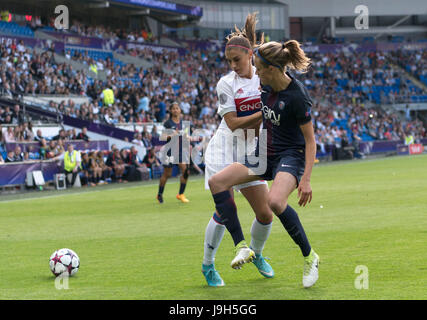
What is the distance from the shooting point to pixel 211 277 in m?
6.66

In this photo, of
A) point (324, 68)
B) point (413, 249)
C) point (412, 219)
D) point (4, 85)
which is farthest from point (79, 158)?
point (324, 68)

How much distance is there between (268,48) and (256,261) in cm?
223

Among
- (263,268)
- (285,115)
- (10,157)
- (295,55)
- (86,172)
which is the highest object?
(295,55)

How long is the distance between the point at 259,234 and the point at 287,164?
1.07 m

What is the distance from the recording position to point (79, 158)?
24.5 metres

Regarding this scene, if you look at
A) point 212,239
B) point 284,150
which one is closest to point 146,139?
point 212,239

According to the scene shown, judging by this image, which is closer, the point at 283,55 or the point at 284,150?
the point at 283,55

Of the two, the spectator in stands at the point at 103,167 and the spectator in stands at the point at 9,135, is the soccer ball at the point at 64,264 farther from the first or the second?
the spectator in stands at the point at 103,167

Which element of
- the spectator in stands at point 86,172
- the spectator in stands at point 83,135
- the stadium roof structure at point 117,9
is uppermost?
the stadium roof structure at point 117,9

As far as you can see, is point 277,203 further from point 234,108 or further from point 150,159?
Answer: point 150,159

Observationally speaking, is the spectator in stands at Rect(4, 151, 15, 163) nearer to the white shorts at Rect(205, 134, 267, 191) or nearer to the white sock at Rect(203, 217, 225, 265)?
the white shorts at Rect(205, 134, 267, 191)

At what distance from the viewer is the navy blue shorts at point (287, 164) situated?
21.1ft

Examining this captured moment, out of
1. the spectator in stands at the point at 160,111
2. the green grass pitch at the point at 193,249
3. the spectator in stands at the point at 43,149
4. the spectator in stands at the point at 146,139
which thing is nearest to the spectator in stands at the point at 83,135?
the spectator in stands at the point at 43,149
